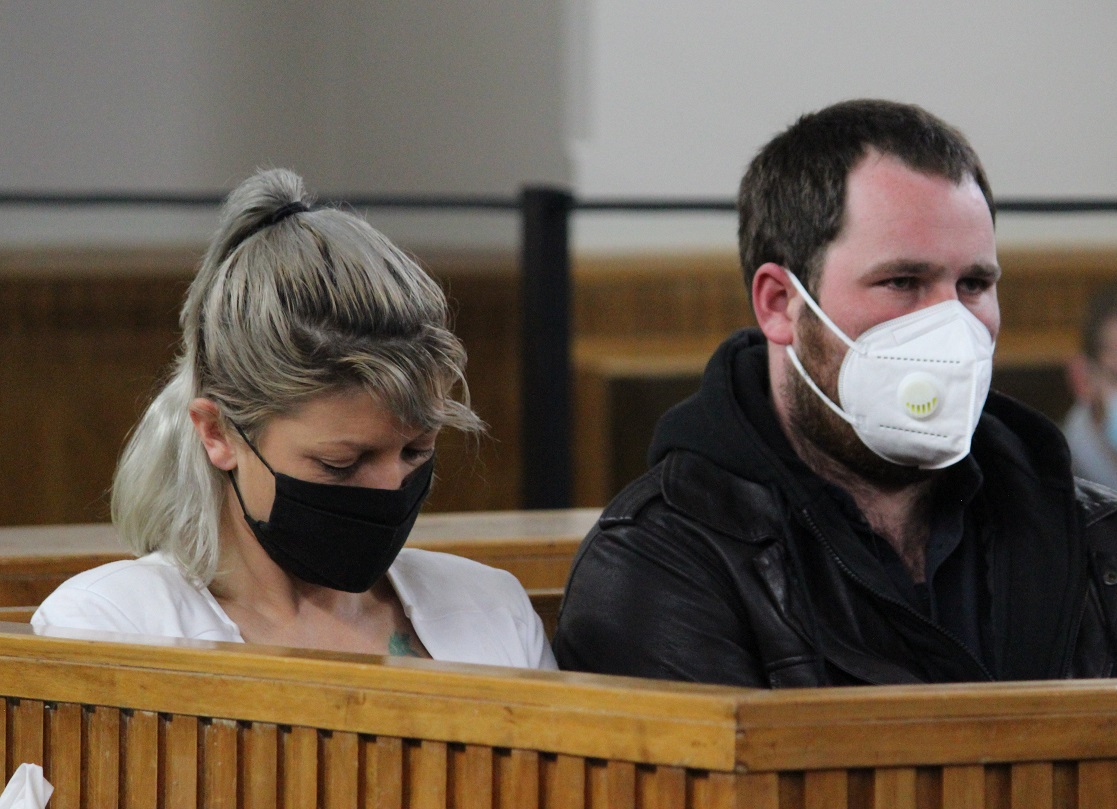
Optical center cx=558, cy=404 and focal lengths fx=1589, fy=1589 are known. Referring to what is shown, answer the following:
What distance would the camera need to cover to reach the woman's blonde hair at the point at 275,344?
1539 mm

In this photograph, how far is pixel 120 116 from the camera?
5.26 metres

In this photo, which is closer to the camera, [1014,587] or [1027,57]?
[1014,587]

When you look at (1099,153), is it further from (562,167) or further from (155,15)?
(155,15)

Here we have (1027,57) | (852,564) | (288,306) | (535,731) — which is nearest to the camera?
(535,731)

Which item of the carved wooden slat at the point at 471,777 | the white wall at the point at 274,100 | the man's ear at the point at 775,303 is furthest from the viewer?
the white wall at the point at 274,100

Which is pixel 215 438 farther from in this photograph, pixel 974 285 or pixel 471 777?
pixel 974 285

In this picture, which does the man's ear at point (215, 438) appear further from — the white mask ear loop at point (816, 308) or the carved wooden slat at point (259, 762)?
the white mask ear loop at point (816, 308)

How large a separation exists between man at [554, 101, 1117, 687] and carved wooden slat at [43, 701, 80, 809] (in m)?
0.54

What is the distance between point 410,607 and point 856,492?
1.69ft

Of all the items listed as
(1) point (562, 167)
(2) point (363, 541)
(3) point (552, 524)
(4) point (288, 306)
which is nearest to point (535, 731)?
(2) point (363, 541)

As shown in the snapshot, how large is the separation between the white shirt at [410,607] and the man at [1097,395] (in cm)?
271

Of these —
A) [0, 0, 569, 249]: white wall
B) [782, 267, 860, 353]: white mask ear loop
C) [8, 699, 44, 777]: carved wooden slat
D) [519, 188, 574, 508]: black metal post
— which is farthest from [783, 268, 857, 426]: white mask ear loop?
[0, 0, 569, 249]: white wall

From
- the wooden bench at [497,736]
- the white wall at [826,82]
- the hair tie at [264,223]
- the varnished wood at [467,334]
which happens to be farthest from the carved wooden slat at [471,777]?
the white wall at [826,82]

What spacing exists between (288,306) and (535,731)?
580mm
